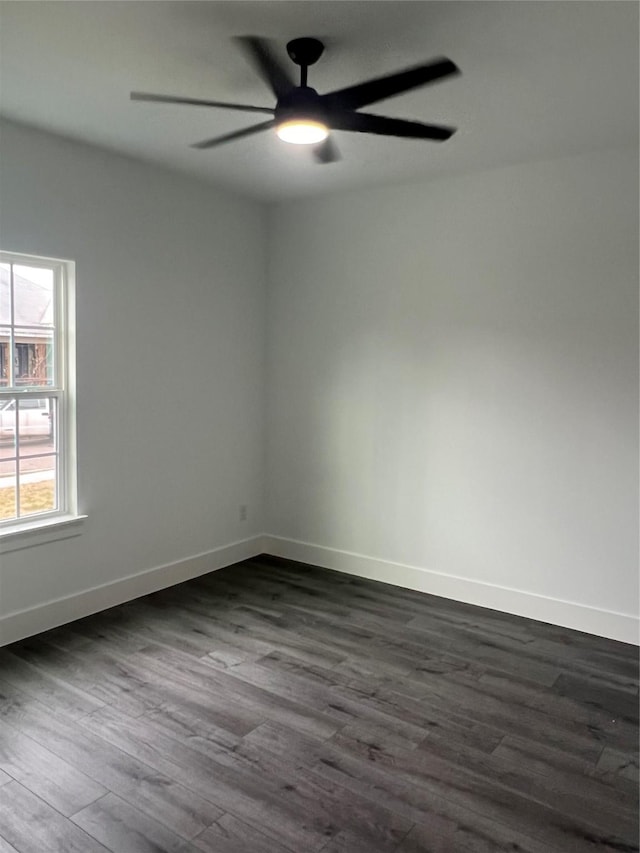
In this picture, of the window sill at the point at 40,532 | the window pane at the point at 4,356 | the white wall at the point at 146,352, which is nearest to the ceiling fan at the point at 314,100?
the white wall at the point at 146,352

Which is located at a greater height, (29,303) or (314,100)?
(314,100)

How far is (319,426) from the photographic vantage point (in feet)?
15.6

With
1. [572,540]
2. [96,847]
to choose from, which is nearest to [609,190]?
[572,540]

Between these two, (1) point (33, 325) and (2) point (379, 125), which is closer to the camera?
(2) point (379, 125)

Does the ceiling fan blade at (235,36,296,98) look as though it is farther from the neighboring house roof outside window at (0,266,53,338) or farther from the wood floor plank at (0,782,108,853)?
the wood floor plank at (0,782,108,853)

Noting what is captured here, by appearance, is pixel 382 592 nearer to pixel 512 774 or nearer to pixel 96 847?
pixel 512 774

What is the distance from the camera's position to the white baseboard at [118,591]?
3455mm

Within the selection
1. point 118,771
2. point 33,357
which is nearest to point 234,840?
point 118,771

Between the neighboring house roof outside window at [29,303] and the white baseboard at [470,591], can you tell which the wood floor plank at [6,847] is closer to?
the neighboring house roof outside window at [29,303]

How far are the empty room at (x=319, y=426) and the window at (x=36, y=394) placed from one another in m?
0.02

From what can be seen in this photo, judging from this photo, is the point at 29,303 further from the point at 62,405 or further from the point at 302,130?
the point at 302,130

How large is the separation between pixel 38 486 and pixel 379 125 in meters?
2.61

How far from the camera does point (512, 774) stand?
2.42 metres

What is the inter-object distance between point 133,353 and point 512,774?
300 cm
